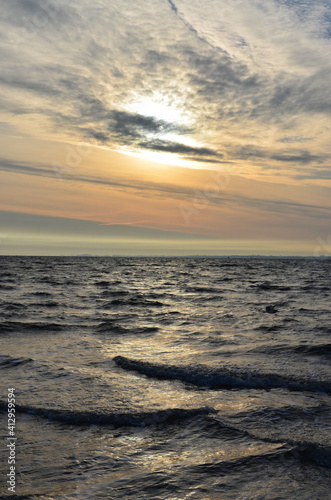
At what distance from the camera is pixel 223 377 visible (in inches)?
388

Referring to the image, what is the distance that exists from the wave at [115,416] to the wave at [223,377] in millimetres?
2104

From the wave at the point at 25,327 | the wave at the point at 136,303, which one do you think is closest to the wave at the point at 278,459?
the wave at the point at 25,327

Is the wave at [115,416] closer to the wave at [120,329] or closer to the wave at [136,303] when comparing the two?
the wave at [120,329]

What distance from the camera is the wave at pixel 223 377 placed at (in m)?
9.33

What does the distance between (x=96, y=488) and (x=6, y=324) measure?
14029 millimetres

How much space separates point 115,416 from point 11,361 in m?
5.20

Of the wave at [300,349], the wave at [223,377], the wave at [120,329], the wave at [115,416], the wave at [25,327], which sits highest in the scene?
the wave at [115,416]

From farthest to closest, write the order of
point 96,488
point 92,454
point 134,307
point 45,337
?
point 134,307, point 45,337, point 92,454, point 96,488

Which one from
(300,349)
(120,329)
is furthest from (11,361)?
(300,349)

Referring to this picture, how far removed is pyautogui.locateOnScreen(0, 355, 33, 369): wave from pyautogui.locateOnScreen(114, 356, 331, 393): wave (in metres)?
2.78

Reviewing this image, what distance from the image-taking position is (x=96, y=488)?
193 inches

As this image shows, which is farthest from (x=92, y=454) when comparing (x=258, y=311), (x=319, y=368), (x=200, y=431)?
(x=258, y=311)

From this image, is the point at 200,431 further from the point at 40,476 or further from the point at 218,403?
the point at 40,476

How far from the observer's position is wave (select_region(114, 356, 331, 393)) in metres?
9.33
